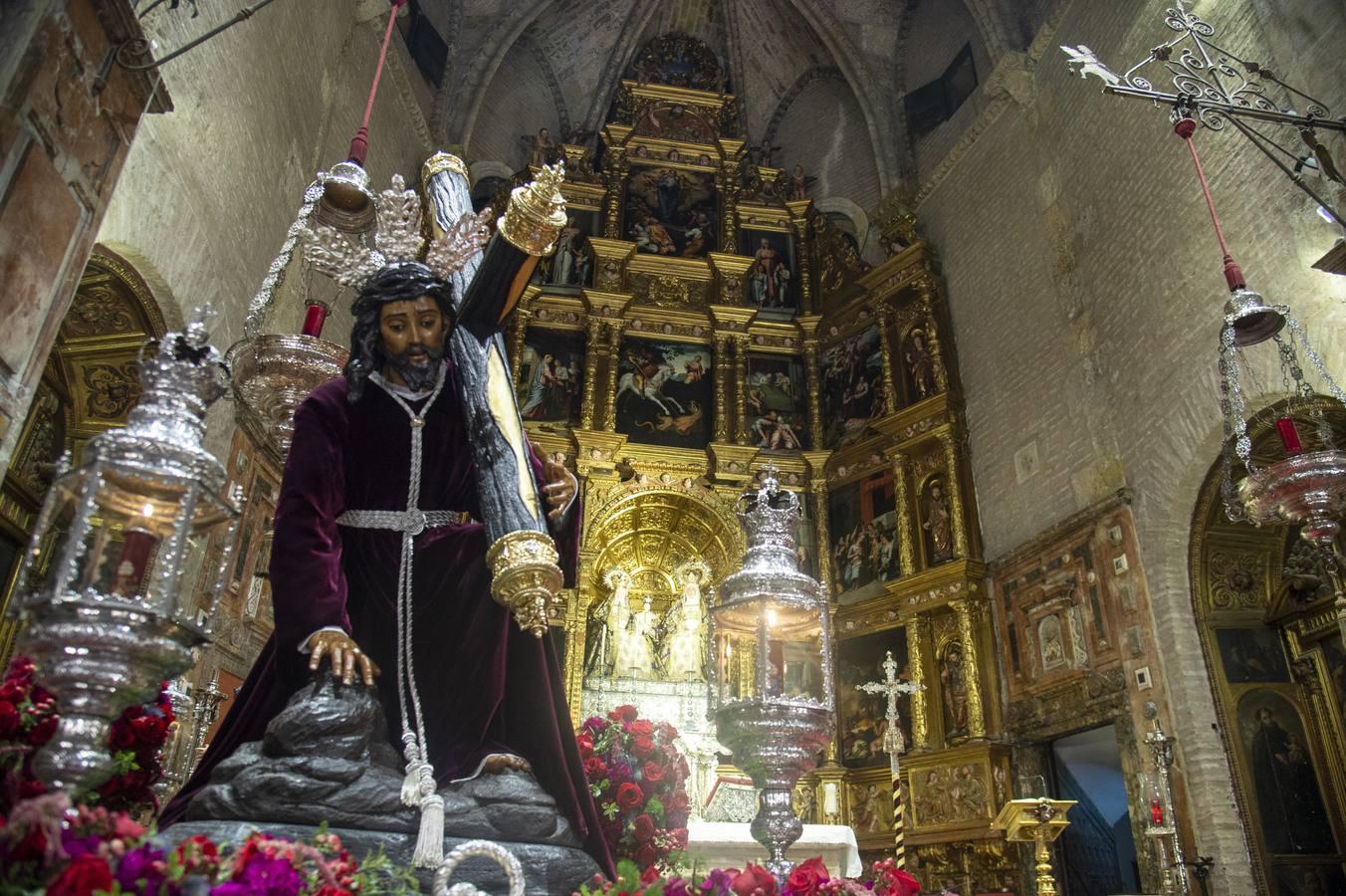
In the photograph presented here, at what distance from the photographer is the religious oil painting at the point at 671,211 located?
15.4 meters

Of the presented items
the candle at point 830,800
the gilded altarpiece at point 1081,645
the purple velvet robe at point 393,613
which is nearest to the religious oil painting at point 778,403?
the gilded altarpiece at point 1081,645

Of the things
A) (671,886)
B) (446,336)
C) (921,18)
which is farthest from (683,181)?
(671,886)

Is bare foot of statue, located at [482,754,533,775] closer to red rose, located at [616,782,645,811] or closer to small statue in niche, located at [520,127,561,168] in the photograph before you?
red rose, located at [616,782,645,811]

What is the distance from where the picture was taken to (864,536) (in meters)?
12.8

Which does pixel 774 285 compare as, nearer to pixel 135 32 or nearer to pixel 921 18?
pixel 921 18

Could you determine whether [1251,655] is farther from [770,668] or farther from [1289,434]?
[770,668]

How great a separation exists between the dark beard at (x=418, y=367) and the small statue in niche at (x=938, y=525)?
30.0 feet

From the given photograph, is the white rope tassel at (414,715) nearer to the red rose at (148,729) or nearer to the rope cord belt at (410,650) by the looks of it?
the rope cord belt at (410,650)

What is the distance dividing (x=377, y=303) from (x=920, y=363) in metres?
10.6

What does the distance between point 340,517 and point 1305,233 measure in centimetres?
733

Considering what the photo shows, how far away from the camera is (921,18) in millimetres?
15633

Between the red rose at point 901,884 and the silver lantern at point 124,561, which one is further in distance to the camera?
the red rose at point 901,884

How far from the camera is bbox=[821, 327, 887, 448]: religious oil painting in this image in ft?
44.3

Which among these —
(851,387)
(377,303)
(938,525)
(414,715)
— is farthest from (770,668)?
(851,387)
